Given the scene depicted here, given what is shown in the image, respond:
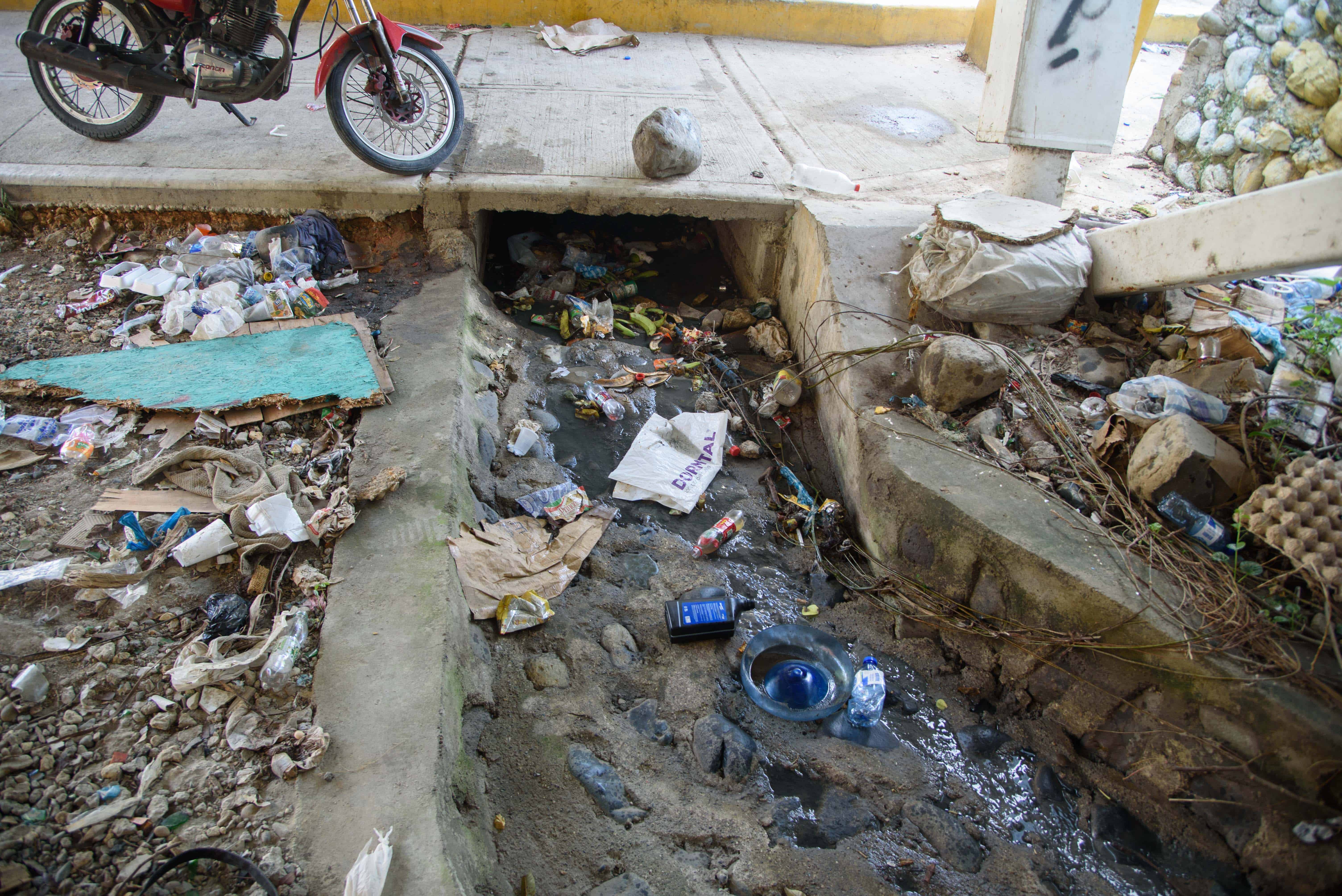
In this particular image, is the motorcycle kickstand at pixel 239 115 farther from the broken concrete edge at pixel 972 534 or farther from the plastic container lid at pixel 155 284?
the broken concrete edge at pixel 972 534

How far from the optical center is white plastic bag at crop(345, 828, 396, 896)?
5.13ft

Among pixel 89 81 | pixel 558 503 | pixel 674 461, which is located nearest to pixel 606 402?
pixel 674 461

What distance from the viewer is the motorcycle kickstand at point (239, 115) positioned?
3734 mm

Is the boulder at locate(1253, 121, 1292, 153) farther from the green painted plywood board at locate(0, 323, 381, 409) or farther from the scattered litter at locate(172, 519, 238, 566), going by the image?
the scattered litter at locate(172, 519, 238, 566)

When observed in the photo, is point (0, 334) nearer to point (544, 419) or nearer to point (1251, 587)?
point (544, 419)

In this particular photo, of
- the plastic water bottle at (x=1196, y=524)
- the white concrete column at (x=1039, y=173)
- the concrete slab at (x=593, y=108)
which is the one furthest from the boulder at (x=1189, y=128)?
the plastic water bottle at (x=1196, y=524)

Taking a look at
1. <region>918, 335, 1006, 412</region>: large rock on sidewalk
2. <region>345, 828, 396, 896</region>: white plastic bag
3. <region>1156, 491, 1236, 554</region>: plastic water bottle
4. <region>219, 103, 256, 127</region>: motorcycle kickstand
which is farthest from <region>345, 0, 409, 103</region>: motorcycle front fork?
<region>1156, 491, 1236, 554</region>: plastic water bottle

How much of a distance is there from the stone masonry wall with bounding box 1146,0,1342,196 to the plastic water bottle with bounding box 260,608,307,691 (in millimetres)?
4774

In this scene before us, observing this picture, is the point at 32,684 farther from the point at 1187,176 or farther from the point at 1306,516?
the point at 1187,176

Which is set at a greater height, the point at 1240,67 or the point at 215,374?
the point at 1240,67

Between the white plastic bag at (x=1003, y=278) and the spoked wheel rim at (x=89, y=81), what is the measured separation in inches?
156

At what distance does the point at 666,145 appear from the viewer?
376cm

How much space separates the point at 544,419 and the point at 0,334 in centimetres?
231

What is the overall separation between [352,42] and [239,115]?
0.97 metres
